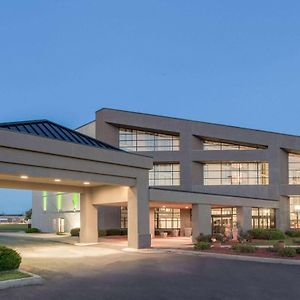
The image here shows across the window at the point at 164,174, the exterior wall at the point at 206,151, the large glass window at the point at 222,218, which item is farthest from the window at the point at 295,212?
the window at the point at 164,174

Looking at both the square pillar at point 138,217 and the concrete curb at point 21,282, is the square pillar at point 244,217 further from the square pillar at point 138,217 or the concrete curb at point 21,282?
the concrete curb at point 21,282

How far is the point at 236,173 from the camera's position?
168ft

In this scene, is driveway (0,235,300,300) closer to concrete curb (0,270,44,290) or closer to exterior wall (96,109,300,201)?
concrete curb (0,270,44,290)

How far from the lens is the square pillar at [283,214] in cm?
4804

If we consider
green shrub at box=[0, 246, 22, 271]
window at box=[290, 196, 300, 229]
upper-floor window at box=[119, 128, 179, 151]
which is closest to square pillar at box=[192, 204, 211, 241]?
upper-floor window at box=[119, 128, 179, 151]

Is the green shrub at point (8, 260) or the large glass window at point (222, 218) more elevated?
the green shrub at point (8, 260)

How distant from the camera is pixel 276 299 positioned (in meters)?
12.5

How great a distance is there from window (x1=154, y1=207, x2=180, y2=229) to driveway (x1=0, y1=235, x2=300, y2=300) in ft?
89.6

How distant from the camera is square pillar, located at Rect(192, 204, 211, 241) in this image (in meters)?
37.3

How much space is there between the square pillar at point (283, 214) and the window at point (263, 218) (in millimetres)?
510

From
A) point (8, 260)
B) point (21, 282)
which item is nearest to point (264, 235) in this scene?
point (8, 260)

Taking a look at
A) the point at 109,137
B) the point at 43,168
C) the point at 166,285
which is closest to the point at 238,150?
the point at 109,137

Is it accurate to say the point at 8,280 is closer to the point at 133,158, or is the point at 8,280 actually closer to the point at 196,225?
the point at 133,158

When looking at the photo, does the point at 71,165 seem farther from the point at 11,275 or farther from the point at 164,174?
the point at 164,174
